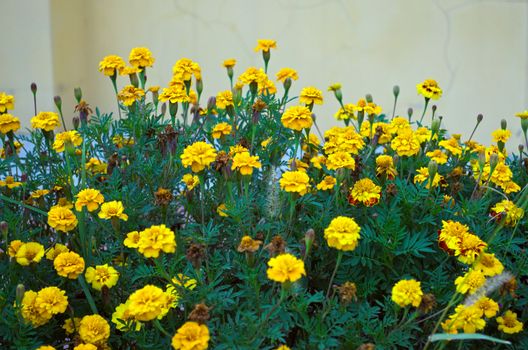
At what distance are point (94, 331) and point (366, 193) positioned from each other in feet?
1.58

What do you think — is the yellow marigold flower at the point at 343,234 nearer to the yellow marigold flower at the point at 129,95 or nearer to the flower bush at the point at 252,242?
the flower bush at the point at 252,242

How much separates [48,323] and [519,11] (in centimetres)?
282

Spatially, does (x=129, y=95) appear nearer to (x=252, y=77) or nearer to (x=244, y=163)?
(x=252, y=77)

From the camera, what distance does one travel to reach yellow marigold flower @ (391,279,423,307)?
933 millimetres

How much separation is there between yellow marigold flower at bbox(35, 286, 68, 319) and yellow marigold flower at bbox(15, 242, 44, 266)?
0.08 metres

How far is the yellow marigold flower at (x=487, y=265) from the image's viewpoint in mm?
1000

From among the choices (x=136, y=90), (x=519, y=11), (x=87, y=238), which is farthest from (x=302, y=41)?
(x=87, y=238)

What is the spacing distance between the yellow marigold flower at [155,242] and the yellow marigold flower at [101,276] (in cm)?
13

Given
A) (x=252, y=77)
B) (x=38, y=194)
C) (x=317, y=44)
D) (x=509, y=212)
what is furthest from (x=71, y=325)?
(x=317, y=44)

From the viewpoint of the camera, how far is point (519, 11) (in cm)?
327

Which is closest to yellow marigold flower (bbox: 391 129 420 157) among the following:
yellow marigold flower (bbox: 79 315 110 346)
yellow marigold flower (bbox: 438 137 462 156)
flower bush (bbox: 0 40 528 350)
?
flower bush (bbox: 0 40 528 350)

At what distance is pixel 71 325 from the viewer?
1097 millimetres

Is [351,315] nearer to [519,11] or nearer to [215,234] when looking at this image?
[215,234]

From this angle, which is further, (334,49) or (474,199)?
(334,49)
